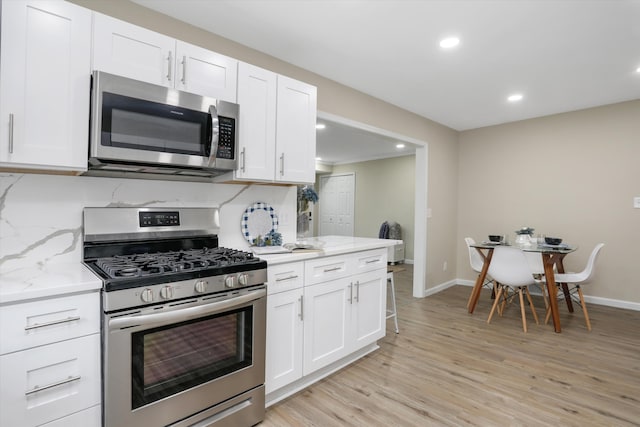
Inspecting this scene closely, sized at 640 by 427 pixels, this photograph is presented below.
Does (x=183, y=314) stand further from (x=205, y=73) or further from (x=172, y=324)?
(x=205, y=73)

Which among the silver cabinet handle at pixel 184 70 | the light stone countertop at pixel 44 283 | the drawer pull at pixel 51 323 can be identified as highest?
the silver cabinet handle at pixel 184 70

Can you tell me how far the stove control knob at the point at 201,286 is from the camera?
5.34 feet

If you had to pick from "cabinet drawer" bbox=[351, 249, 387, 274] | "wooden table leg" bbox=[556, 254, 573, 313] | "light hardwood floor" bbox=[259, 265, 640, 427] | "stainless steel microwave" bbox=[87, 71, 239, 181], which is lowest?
"light hardwood floor" bbox=[259, 265, 640, 427]

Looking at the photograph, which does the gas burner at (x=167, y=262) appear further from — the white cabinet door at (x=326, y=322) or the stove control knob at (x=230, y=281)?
the white cabinet door at (x=326, y=322)

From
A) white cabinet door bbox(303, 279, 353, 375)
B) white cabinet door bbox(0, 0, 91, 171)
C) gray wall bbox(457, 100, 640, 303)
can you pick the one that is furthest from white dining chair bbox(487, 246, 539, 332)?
white cabinet door bbox(0, 0, 91, 171)

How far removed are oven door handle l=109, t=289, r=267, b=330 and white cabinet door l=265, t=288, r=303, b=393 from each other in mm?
242

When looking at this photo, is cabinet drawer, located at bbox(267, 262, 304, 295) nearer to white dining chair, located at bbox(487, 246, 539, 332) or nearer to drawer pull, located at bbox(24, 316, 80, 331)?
drawer pull, located at bbox(24, 316, 80, 331)

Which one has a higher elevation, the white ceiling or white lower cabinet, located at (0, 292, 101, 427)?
the white ceiling

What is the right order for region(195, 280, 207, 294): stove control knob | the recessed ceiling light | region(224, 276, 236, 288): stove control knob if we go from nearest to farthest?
region(195, 280, 207, 294): stove control knob, region(224, 276, 236, 288): stove control knob, the recessed ceiling light

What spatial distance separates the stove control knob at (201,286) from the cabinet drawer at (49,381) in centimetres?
43

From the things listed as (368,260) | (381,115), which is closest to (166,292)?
(368,260)

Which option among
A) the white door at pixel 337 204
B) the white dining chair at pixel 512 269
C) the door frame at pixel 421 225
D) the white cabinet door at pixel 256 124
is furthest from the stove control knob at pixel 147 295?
the white door at pixel 337 204

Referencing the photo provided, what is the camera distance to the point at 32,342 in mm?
1281

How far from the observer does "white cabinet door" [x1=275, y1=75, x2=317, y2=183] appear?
2453mm
